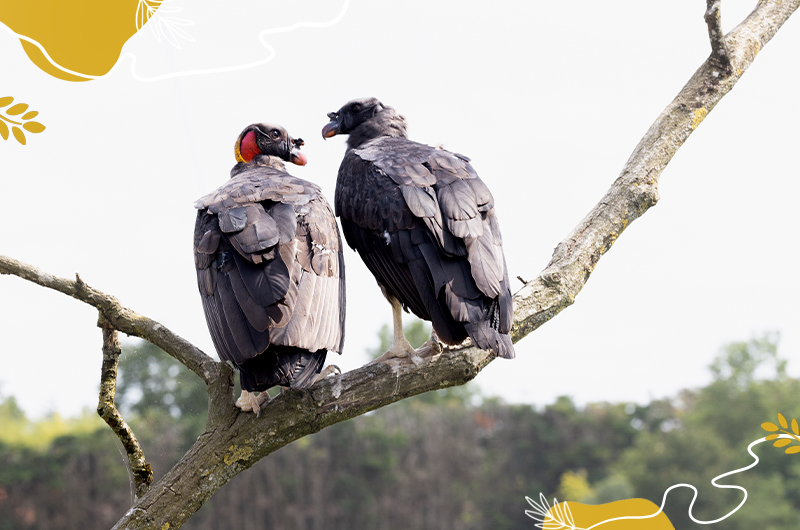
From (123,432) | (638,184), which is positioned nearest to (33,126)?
(123,432)

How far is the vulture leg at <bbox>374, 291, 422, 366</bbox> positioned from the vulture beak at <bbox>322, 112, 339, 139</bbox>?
1468mm

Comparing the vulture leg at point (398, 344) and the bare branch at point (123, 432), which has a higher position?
the vulture leg at point (398, 344)

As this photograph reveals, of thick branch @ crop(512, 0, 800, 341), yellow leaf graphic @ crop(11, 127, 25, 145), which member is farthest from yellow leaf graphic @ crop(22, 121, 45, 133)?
thick branch @ crop(512, 0, 800, 341)

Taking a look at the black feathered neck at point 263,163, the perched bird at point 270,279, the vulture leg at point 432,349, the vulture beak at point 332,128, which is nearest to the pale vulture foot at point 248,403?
the perched bird at point 270,279

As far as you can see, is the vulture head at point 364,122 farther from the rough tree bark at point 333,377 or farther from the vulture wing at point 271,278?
the rough tree bark at point 333,377

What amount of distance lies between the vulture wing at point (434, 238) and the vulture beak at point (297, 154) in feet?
2.29

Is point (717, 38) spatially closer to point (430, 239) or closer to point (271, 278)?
point (430, 239)

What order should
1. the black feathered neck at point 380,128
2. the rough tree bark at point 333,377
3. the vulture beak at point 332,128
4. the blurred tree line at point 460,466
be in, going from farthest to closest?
the blurred tree line at point 460,466 → the vulture beak at point 332,128 → the black feathered neck at point 380,128 → the rough tree bark at point 333,377

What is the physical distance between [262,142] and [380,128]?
78 centimetres

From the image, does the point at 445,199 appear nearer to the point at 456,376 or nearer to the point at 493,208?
the point at 493,208

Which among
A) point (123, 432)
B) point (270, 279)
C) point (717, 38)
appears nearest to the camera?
point (270, 279)

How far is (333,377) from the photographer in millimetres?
3686

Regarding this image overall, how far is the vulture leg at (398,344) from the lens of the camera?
12.6 feet

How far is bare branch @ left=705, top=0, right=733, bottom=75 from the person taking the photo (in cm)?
474
